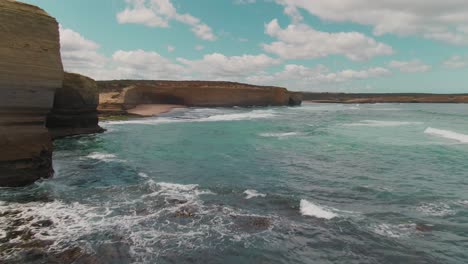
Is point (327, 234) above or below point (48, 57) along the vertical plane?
below

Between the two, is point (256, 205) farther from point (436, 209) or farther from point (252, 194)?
point (436, 209)

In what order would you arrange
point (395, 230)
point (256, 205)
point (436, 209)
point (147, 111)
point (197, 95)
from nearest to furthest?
point (395, 230)
point (436, 209)
point (256, 205)
point (147, 111)
point (197, 95)

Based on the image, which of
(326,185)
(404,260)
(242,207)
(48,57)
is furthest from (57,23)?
(404,260)

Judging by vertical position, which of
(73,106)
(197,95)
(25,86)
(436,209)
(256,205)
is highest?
(25,86)

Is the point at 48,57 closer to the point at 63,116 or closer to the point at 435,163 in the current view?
the point at 63,116

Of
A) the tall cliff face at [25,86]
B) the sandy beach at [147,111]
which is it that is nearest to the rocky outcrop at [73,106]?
the tall cliff face at [25,86]

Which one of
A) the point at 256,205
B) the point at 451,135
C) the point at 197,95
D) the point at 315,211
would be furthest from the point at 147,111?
the point at 315,211
